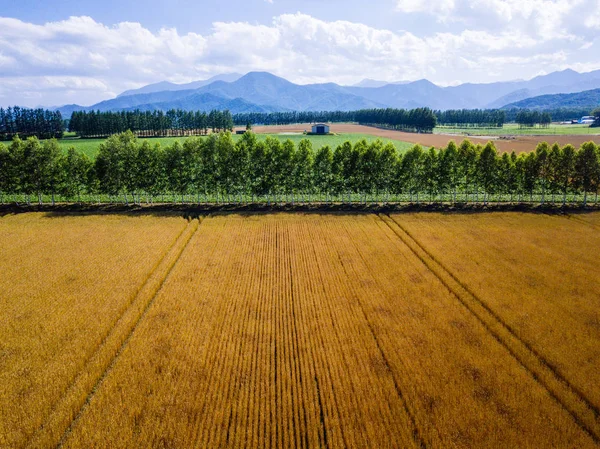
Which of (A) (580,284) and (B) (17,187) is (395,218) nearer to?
(A) (580,284)

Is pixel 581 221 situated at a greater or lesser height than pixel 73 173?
lesser

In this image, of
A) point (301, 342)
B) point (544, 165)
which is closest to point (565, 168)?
point (544, 165)

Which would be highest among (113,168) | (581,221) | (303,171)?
(113,168)

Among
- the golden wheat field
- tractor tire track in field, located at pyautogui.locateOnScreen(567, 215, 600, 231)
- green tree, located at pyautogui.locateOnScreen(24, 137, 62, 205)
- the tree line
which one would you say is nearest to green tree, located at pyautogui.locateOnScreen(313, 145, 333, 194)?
the tree line

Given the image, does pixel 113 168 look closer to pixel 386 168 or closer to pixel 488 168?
pixel 386 168

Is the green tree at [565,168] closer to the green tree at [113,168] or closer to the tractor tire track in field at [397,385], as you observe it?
the tractor tire track in field at [397,385]

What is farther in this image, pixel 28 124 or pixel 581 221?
pixel 28 124

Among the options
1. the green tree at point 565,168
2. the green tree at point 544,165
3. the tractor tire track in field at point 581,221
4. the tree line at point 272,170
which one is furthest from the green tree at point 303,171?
the green tree at point 565,168

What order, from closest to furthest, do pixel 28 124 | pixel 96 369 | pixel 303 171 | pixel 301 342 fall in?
pixel 96 369 < pixel 301 342 < pixel 303 171 < pixel 28 124
